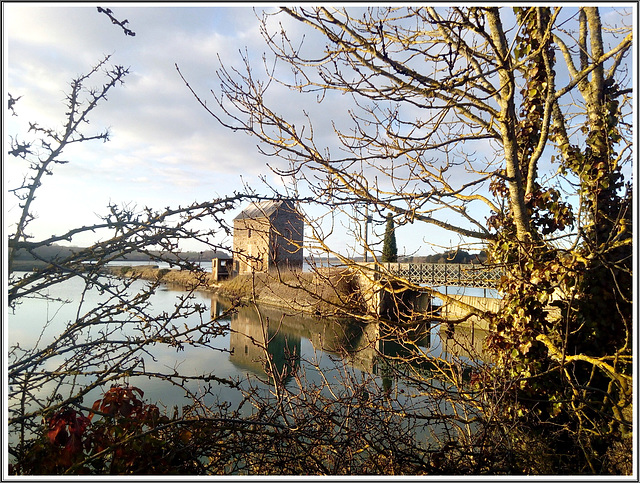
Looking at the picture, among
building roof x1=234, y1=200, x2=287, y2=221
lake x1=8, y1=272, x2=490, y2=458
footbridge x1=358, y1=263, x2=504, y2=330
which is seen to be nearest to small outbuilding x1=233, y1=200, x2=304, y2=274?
building roof x1=234, y1=200, x2=287, y2=221

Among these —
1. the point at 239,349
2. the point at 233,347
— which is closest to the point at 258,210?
the point at 233,347

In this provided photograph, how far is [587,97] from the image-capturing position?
3.94m

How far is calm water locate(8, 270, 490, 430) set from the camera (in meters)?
2.17

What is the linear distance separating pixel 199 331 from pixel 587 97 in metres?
4.11

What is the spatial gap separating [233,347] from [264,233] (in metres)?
Result: 0.70

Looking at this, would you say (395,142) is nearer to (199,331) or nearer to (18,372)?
(199,331)

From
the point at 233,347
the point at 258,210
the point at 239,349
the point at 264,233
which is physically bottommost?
the point at 239,349

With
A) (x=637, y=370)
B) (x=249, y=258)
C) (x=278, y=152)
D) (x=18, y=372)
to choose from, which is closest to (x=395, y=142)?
(x=278, y=152)

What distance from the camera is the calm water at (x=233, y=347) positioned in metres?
2.17

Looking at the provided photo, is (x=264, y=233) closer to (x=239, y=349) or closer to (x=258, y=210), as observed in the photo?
(x=258, y=210)

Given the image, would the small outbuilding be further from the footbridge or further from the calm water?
the footbridge

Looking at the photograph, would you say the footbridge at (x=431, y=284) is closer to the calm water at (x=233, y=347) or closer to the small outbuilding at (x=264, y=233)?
the calm water at (x=233, y=347)

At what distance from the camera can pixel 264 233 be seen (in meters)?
2.55

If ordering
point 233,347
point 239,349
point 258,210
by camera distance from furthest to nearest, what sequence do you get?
point 239,349 < point 258,210 < point 233,347
